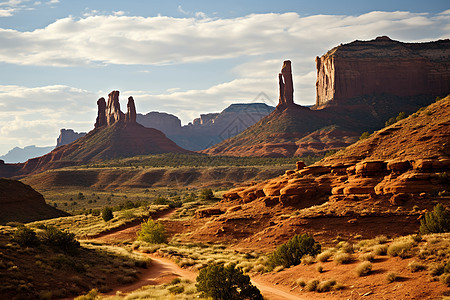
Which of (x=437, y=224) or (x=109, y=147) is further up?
(x=109, y=147)

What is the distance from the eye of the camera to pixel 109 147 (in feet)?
575

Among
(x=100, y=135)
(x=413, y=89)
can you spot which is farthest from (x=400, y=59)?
(x=100, y=135)

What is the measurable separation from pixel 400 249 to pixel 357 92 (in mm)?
175625

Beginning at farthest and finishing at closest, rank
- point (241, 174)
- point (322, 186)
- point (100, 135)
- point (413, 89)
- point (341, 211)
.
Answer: point (100, 135) < point (413, 89) < point (241, 174) < point (322, 186) < point (341, 211)

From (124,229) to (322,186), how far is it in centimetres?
2250

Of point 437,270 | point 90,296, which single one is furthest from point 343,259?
point 90,296

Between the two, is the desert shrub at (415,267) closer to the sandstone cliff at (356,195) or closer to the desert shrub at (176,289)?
the desert shrub at (176,289)

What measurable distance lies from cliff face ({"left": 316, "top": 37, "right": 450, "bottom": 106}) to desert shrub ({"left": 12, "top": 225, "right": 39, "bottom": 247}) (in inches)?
6722

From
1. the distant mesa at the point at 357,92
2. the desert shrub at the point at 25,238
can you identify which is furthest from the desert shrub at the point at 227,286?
the distant mesa at the point at 357,92

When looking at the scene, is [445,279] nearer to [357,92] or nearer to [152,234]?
[152,234]

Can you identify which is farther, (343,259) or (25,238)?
(25,238)

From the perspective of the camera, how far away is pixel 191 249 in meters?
32.6

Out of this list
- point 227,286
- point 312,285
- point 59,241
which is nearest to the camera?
point 227,286

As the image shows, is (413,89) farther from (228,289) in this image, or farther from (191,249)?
(228,289)
